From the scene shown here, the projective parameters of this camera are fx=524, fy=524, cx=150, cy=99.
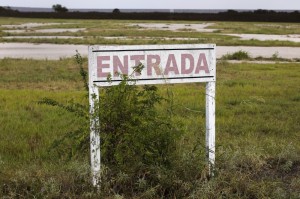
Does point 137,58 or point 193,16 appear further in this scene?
point 193,16

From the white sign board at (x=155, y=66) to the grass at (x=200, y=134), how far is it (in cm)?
21

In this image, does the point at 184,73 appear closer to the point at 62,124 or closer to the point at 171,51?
the point at 171,51

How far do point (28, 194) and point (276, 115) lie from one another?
5.45m

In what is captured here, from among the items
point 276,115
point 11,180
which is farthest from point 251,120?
point 11,180

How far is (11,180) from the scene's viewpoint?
473 cm

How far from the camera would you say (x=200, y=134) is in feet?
23.8

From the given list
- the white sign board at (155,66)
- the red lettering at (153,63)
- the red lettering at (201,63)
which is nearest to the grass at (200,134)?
the white sign board at (155,66)

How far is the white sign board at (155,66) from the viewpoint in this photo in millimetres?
4594

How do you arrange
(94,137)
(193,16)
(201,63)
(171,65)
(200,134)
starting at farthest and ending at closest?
(193,16) < (200,134) < (201,63) < (171,65) < (94,137)

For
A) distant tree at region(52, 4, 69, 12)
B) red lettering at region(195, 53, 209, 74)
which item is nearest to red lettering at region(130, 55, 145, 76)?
red lettering at region(195, 53, 209, 74)

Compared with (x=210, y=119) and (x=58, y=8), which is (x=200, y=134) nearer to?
(x=210, y=119)

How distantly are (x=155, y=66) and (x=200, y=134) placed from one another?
8.74ft

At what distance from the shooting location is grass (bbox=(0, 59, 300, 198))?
467cm

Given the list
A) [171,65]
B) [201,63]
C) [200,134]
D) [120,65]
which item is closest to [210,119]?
[201,63]
